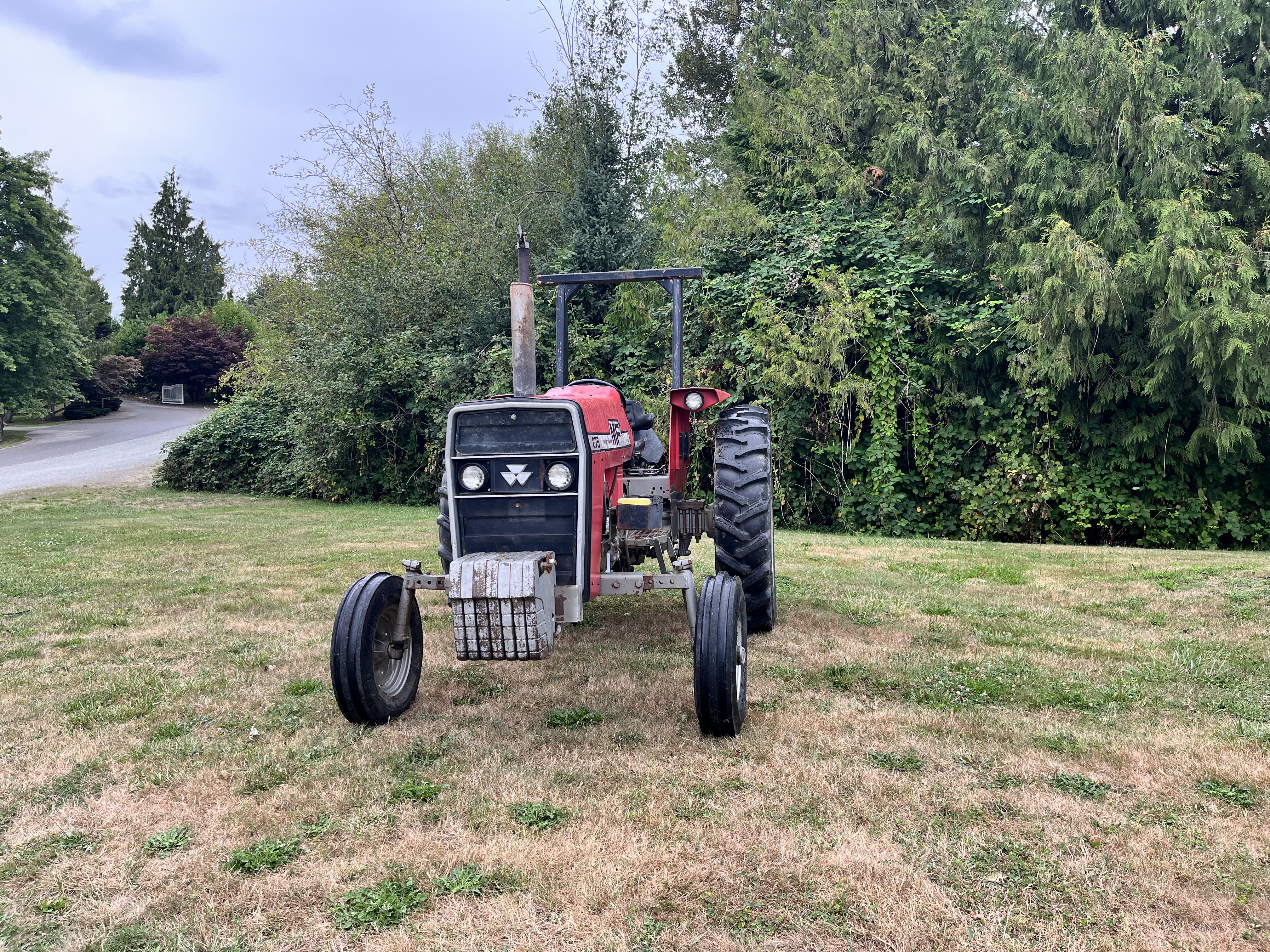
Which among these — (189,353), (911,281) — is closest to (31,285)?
(189,353)

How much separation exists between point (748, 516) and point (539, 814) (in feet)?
6.75

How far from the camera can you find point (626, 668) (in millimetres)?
4176

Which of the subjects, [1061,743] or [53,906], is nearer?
[53,906]

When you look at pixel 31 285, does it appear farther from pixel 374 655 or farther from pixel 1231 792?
pixel 1231 792

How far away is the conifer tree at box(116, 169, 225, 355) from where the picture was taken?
45.2 meters

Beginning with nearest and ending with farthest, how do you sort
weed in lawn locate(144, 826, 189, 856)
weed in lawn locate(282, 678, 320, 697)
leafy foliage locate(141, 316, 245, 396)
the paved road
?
weed in lawn locate(144, 826, 189, 856) < weed in lawn locate(282, 678, 320, 697) < the paved road < leafy foliage locate(141, 316, 245, 396)

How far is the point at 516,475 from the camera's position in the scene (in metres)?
3.51

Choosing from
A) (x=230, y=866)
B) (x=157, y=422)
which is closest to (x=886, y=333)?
(x=230, y=866)

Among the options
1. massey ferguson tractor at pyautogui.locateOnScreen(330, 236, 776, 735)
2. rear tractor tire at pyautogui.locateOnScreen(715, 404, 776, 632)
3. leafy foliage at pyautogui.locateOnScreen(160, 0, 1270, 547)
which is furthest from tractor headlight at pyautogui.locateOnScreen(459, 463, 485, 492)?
leafy foliage at pyautogui.locateOnScreen(160, 0, 1270, 547)

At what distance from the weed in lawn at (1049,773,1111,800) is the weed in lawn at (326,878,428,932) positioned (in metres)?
2.05

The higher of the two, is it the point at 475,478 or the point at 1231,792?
the point at 475,478

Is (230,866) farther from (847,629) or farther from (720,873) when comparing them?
(847,629)

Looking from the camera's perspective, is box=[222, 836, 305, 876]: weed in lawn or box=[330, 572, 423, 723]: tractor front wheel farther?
box=[330, 572, 423, 723]: tractor front wheel

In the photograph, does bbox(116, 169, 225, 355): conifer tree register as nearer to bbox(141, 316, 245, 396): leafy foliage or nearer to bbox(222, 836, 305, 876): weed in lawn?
bbox(141, 316, 245, 396): leafy foliage
